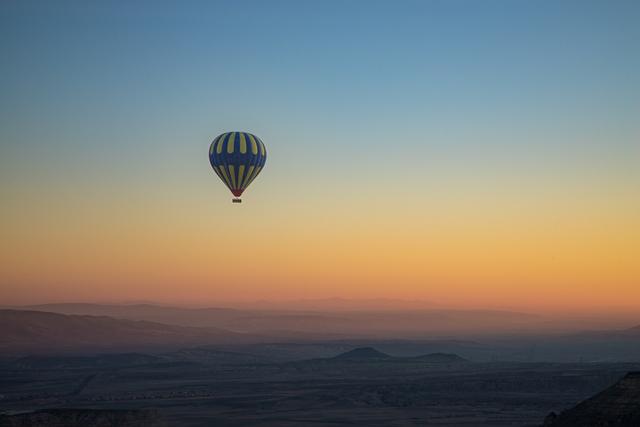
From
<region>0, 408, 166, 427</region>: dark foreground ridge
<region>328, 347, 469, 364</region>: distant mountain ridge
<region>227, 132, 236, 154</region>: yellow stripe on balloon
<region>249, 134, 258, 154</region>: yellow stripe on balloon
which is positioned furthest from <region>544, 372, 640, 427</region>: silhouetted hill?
<region>328, 347, 469, 364</region>: distant mountain ridge

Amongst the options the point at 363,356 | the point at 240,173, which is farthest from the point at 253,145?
the point at 363,356

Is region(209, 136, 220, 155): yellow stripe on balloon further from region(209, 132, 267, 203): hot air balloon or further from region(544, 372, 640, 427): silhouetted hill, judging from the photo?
region(544, 372, 640, 427): silhouetted hill

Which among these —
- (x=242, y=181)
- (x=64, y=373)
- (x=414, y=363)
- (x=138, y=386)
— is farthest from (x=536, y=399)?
(x=64, y=373)

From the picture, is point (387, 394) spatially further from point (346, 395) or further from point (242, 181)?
point (242, 181)

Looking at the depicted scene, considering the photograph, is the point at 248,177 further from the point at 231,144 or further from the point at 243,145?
the point at 231,144

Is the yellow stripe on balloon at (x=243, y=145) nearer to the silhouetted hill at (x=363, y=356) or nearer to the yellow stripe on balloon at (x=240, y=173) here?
the yellow stripe on balloon at (x=240, y=173)

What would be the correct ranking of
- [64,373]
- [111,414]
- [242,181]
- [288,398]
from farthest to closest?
[64,373], [288,398], [242,181], [111,414]
